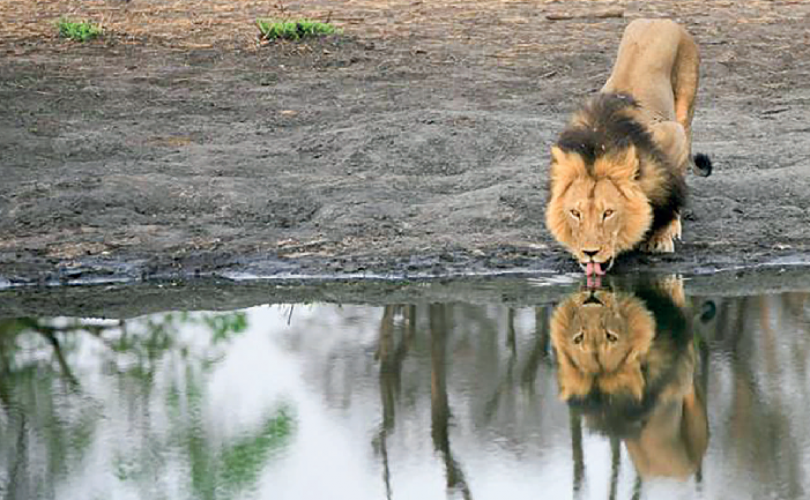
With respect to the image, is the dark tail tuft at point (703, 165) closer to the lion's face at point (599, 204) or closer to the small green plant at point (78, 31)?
the lion's face at point (599, 204)

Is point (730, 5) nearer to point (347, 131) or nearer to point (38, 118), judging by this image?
point (347, 131)

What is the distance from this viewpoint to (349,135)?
1145cm

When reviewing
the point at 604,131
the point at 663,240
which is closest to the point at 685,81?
the point at 663,240

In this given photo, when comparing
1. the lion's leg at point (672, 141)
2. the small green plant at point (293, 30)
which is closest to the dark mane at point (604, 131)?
the lion's leg at point (672, 141)

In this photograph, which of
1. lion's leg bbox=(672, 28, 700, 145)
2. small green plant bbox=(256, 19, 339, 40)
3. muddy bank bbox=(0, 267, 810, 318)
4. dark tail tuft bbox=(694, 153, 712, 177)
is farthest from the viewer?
small green plant bbox=(256, 19, 339, 40)

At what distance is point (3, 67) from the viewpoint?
13.9 m

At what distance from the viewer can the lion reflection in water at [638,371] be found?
19.6ft

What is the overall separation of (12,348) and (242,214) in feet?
8.05

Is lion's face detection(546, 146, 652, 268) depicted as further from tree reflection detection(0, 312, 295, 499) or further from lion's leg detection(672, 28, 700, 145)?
tree reflection detection(0, 312, 295, 499)

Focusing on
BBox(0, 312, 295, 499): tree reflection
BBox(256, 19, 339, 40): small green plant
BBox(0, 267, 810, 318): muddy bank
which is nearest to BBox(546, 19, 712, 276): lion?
BBox(0, 267, 810, 318): muddy bank

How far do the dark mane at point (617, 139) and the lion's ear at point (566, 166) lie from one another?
0.03 m

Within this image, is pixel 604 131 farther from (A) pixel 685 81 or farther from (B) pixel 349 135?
(B) pixel 349 135

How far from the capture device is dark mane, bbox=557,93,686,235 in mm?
8000

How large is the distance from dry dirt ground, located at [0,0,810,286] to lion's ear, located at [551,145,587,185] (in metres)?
0.66
